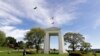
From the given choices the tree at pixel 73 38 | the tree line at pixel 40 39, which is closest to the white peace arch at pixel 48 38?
the tree line at pixel 40 39

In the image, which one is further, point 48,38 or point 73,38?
point 73,38

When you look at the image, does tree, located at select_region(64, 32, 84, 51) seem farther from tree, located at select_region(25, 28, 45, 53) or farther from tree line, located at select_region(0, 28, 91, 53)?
tree, located at select_region(25, 28, 45, 53)

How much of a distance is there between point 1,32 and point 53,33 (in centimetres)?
3183

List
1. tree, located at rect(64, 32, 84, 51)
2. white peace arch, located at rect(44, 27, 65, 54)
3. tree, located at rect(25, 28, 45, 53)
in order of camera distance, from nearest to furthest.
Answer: white peace arch, located at rect(44, 27, 65, 54)
tree, located at rect(25, 28, 45, 53)
tree, located at rect(64, 32, 84, 51)

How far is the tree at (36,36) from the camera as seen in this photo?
61459mm

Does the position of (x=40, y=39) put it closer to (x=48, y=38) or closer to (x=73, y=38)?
(x=48, y=38)

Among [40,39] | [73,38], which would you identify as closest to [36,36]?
[40,39]

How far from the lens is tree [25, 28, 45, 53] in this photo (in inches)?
2420

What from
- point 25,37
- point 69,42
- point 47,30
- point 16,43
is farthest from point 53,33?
point 16,43

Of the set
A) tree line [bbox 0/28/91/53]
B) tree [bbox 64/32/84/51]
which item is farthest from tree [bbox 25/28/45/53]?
tree [bbox 64/32/84/51]

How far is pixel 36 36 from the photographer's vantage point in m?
62.6

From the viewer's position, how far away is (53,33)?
191 feet

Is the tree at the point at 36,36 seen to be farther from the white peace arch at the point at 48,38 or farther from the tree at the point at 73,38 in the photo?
the tree at the point at 73,38

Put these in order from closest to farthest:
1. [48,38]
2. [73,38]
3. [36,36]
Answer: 1. [48,38]
2. [36,36]
3. [73,38]
